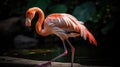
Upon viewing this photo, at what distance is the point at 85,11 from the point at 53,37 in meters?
1.49

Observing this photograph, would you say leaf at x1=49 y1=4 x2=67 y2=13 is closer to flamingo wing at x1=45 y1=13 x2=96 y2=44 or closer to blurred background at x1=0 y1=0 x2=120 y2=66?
blurred background at x1=0 y1=0 x2=120 y2=66

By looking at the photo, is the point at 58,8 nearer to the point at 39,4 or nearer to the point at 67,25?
the point at 39,4

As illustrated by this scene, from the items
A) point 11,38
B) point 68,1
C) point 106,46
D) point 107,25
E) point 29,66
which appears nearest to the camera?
point 29,66

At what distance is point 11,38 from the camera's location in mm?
10484

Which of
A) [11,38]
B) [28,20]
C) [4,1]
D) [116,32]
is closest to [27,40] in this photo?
[11,38]

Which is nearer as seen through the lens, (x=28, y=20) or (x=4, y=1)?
(x=28, y=20)

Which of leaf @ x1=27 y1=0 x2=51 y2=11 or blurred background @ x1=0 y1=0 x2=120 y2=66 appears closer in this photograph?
blurred background @ x1=0 y1=0 x2=120 y2=66

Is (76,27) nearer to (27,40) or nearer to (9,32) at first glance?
(27,40)

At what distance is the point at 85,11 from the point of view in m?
8.71

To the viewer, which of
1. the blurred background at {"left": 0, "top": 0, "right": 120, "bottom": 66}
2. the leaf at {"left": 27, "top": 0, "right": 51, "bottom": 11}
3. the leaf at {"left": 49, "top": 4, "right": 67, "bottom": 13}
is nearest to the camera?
the blurred background at {"left": 0, "top": 0, "right": 120, "bottom": 66}

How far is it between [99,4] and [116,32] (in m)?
0.70

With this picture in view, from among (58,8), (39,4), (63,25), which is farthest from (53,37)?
(63,25)

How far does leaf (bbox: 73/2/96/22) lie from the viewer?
8.65 metres

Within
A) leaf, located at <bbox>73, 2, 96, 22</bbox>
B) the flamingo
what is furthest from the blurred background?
the flamingo
